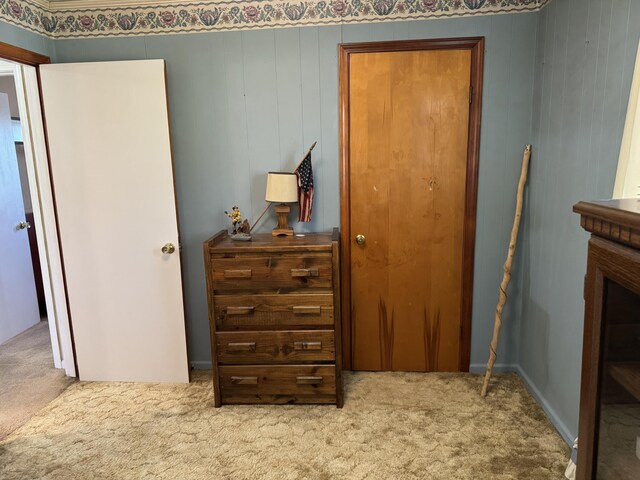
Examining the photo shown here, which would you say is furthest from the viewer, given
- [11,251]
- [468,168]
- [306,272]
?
[11,251]

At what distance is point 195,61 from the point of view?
8.32ft

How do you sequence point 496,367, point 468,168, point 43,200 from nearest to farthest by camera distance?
point 468,168 < point 43,200 < point 496,367

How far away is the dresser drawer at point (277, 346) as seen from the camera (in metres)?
2.33

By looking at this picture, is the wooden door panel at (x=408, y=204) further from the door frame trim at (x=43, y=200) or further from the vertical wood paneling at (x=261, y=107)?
the door frame trim at (x=43, y=200)

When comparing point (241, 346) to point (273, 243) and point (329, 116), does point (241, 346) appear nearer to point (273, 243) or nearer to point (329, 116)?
point (273, 243)

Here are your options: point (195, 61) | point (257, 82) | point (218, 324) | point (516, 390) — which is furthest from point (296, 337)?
point (195, 61)

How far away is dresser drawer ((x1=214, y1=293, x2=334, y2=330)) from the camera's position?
7.57ft

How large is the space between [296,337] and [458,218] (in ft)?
3.88

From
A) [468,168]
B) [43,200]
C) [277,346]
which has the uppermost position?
[468,168]

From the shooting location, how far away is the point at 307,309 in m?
2.31

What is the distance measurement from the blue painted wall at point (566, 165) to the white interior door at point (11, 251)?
12.5 feet

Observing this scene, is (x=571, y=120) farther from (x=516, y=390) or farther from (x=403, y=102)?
(x=516, y=390)

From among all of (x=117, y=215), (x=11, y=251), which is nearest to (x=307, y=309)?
(x=117, y=215)

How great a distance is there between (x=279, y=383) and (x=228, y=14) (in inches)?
83.2
